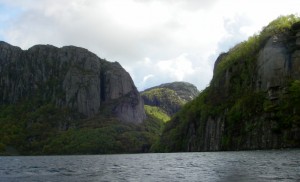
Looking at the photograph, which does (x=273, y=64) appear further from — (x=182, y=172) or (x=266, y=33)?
(x=182, y=172)

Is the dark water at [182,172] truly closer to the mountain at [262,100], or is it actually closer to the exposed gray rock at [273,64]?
the mountain at [262,100]

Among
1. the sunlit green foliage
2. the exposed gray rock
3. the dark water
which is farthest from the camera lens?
the sunlit green foliage

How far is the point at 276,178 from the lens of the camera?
1785 inches

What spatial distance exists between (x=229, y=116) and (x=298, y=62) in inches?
1410

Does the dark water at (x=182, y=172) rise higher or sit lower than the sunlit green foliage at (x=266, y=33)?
lower

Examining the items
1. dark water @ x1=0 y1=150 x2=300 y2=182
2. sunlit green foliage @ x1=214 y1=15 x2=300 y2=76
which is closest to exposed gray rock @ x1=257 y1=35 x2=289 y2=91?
sunlit green foliage @ x1=214 y1=15 x2=300 y2=76

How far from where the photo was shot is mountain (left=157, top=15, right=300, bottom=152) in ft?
509

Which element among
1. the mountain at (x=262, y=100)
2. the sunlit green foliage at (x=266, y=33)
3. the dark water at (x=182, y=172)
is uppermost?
the sunlit green foliage at (x=266, y=33)

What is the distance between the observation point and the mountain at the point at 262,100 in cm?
15525

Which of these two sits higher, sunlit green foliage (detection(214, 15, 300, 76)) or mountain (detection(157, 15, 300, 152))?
sunlit green foliage (detection(214, 15, 300, 76))

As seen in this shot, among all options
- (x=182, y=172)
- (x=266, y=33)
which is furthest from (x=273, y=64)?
(x=182, y=172)

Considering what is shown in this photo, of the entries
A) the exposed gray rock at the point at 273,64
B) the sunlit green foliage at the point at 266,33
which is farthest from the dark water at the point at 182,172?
the sunlit green foliage at the point at 266,33

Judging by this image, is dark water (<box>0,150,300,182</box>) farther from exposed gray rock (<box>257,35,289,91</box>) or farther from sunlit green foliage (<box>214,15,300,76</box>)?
sunlit green foliage (<box>214,15,300,76</box>)

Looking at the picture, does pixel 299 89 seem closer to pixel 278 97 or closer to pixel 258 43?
pixel 278 97
